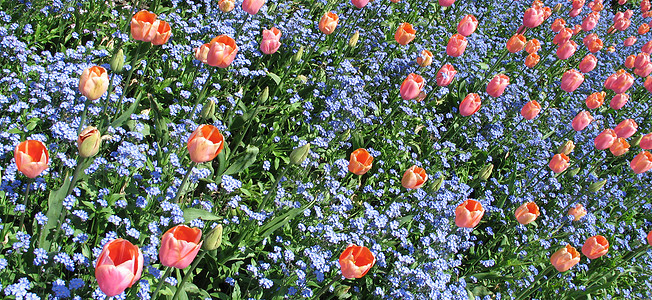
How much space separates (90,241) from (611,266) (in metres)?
3.75

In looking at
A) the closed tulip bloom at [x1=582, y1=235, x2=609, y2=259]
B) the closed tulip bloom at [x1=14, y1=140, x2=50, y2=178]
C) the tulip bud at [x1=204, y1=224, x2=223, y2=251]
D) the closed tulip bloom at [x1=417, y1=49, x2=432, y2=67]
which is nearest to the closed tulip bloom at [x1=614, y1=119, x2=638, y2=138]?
the closed tulip bloom at [x1=582, y1=235, x2=609, y2=259]

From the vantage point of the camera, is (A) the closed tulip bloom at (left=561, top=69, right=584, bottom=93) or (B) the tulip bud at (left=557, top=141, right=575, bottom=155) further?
(A) the closed tulip bloom at (left=561, top=69, right=584, bottom=93)

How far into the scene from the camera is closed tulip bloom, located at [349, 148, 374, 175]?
265cm

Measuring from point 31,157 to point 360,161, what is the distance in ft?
4.98

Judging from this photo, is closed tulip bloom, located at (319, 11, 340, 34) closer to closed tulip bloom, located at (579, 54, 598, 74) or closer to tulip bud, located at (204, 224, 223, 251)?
tulip bud, located at (204, 224, 223, 251)

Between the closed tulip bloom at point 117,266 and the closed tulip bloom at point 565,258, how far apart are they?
2293mm

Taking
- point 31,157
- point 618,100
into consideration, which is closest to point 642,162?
point 618,100

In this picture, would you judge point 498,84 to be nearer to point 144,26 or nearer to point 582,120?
point 582,120

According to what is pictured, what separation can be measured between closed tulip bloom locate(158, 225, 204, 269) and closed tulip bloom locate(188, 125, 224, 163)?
0.38m

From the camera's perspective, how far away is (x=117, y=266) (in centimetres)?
144

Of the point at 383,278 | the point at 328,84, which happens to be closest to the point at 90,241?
the point at 383,278

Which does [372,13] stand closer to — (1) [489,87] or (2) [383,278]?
(1) [489,87]

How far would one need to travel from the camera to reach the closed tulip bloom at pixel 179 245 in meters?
1.64

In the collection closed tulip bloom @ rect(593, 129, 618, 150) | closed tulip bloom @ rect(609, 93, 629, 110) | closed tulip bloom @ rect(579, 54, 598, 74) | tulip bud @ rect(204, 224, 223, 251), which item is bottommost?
tulip bud @ rect(204, 224, 223, 251)
